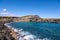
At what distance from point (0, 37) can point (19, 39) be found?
10.3 ft

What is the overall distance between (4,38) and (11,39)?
6.14 feet

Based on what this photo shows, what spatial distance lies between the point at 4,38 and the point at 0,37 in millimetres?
545

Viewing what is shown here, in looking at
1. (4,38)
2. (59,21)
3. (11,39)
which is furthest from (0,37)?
(59,21)

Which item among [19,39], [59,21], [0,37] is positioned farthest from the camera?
[59,21]

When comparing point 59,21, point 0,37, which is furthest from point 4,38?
point 59,21

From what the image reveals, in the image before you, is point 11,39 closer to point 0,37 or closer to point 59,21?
point 0,37

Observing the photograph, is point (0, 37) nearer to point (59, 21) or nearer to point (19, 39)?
point (19, 39)

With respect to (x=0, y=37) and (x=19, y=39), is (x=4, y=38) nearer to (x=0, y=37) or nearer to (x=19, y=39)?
(x=0, y=37)

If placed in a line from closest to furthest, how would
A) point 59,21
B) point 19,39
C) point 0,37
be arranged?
1. point 19,39
2. point 0,37
3. point 59,21

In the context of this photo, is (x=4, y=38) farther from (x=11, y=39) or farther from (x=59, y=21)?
(x=59, y=21)

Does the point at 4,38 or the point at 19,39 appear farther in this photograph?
the point at 4,38

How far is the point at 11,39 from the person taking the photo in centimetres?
2066

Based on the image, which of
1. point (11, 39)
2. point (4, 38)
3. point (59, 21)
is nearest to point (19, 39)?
point (11, 39)

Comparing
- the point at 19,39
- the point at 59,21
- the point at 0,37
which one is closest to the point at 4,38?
the point at 0,37
